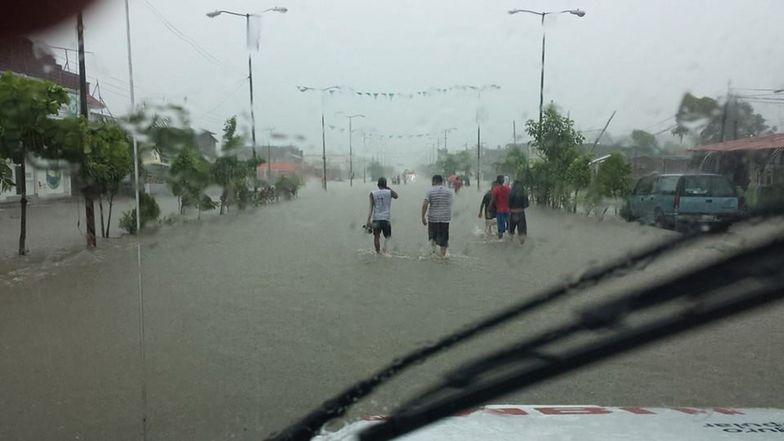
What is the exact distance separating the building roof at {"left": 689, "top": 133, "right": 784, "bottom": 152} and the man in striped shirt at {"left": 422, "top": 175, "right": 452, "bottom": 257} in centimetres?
493

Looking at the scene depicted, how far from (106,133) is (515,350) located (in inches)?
476

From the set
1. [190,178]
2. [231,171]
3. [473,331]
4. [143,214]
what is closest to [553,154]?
[231,171]

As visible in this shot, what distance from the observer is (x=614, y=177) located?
17516 millimetres

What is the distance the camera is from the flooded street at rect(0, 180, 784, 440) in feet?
14.7

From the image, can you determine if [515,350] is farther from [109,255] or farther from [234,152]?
[234,152]

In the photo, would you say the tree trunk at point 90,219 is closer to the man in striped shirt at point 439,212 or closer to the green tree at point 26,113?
the green tree at point 26,113

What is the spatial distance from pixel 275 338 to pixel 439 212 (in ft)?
19.7

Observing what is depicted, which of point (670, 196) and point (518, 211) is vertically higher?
point (670, 196)

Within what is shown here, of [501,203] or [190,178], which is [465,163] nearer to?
[190,178]

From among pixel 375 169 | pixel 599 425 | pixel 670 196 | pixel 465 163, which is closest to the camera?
pixel 599 425

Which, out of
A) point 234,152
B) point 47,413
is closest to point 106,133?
point 234,152

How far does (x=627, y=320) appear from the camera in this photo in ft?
7.36

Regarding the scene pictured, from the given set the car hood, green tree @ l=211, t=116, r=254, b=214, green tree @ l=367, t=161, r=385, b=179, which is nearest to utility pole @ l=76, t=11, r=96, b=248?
green tree @ l=211, t=116, r=254, b=214

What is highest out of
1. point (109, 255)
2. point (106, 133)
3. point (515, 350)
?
point (106, 133)
